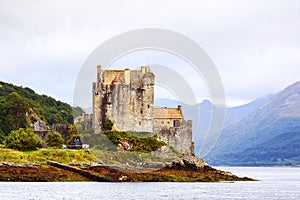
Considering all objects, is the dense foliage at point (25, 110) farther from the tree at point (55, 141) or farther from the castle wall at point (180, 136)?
the castle wall at point (180, 136)

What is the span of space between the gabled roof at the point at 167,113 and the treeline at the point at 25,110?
22.6m

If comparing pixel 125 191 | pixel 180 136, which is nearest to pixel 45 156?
pixel 125 191

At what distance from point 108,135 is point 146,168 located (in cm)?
496

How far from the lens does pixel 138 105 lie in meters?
67.7

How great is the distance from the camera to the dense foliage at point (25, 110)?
8656 centimetres

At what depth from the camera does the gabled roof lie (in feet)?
230

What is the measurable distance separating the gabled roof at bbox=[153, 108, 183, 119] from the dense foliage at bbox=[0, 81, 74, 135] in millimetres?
23145

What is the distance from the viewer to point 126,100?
67.4m

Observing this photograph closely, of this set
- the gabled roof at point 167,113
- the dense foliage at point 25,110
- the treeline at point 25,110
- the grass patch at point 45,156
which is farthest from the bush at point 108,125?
the dense foliage at point 25,110

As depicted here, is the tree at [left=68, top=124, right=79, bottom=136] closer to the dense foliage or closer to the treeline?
the treeline

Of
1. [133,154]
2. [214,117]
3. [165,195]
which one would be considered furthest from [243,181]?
[165,195]

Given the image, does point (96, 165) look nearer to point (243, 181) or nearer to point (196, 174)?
point (196, 174)

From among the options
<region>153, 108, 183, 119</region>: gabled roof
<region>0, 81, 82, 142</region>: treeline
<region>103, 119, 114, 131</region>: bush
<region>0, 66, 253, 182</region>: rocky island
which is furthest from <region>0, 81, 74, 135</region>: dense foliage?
<region>153, 108, 183, 119</region>: gabled roof

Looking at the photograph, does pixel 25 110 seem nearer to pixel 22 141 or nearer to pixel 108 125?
pixel 108 125
